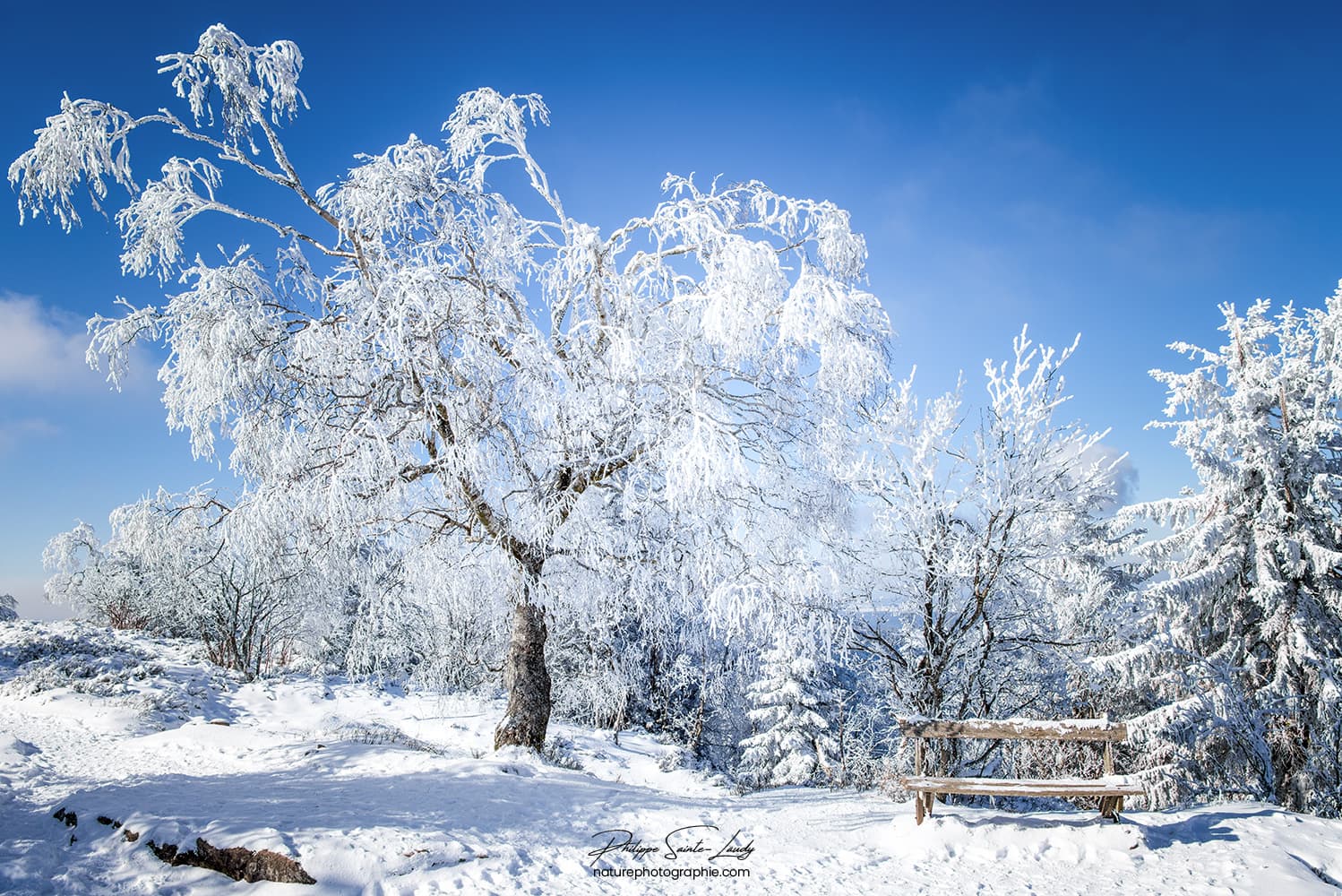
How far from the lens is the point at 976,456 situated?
8797 mm

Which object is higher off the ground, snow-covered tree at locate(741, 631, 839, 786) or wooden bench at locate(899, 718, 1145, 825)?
wooden bench at locate(899, 718, 1145, 825)

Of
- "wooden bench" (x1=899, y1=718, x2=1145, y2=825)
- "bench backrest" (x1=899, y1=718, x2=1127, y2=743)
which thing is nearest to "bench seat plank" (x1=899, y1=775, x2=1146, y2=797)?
"wooden bench" (x1=899, y1=718, x2=1145, y2=825)

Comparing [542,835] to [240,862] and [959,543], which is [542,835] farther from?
[959,543]

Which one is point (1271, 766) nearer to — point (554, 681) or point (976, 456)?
point (976, 456)

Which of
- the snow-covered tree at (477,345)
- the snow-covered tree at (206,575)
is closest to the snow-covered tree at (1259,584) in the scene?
the snow-covered tree at (477,345)

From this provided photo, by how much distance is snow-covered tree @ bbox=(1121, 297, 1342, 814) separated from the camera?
10.5m

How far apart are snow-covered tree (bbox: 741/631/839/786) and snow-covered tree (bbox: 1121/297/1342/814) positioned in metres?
9.17

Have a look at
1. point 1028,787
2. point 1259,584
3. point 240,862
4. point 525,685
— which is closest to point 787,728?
point 1259,584

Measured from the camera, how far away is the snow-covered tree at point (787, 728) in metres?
18.8

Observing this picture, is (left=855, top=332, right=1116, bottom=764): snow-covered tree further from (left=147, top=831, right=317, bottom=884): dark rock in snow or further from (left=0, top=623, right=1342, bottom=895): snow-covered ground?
(left=147, top=831, right=317, bottom=884): dark rock in snow

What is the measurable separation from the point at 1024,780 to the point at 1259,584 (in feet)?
26.8

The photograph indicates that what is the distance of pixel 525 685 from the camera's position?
8086 mm

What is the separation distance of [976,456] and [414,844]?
7.59 m

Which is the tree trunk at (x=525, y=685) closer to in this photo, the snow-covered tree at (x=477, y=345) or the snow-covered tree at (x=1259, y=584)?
the snow-covered tree at (x=477, y=345)
